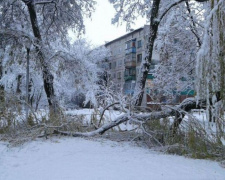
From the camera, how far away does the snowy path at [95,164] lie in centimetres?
420

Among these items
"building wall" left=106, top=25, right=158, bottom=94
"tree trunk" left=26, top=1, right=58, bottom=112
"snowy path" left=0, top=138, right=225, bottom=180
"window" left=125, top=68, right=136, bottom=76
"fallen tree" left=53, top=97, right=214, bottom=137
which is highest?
"building wall" left=106, top=25, right=158, bottom=94

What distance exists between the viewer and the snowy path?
4.20m

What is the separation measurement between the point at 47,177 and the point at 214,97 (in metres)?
3.30

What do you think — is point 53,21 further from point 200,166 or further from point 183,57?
point 200,166

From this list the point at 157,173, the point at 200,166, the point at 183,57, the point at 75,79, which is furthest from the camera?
the point at 183,57

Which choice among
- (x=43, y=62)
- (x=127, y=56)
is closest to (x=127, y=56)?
(x=127, y=56)

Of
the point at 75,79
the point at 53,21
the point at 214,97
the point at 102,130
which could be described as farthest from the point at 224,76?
the point at 53,21

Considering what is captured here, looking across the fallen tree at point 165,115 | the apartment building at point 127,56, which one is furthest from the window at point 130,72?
the fallen tree at point 165,115

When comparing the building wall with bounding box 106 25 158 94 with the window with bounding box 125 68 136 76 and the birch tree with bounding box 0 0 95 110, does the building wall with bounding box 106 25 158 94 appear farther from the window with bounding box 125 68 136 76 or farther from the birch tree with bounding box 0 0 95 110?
the birch tree with bounding box 0 0 95 110

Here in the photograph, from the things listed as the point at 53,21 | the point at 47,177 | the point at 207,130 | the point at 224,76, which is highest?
the point at 53,21

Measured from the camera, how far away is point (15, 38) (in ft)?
35.2

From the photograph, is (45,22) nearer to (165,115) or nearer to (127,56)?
(165,115)

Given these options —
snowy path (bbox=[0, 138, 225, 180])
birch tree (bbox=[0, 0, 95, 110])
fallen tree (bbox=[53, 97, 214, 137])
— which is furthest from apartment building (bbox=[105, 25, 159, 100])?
snowy path (bbox=[0, 138, 225, 180])

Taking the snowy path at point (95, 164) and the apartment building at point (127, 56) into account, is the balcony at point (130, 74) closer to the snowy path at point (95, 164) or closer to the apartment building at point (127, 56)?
the apartment building at point (127, 56)
